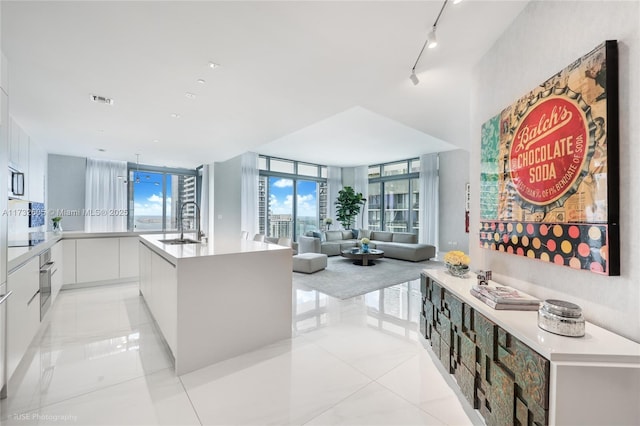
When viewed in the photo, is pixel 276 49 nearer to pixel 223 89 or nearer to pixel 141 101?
pixel 223 89

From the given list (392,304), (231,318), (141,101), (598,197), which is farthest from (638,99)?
(141,101)

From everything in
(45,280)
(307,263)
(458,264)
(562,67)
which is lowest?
(307,263)

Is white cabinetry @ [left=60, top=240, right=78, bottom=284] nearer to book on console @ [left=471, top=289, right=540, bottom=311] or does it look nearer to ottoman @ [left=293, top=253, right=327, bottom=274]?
ottoman @ [left=293, top=253, right=327, bottom=274]

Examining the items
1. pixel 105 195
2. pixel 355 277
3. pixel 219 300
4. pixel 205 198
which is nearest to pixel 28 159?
pixel 105 195

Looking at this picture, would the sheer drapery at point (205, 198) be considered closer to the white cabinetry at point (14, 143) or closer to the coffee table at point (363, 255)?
the white cabinetry at point (14, 143)

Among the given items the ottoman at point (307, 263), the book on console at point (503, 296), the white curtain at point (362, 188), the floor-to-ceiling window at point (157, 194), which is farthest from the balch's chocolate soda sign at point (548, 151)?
the white curtain at point (362, 188)

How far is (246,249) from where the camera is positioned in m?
2.46

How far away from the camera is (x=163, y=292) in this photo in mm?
2426

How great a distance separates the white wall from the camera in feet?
3.75

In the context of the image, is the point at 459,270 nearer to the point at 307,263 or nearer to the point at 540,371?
the point at 540,371

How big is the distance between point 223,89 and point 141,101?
1.25m

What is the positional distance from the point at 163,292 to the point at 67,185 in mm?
6765

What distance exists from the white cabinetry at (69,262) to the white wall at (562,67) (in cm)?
559

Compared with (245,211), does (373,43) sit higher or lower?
higher
